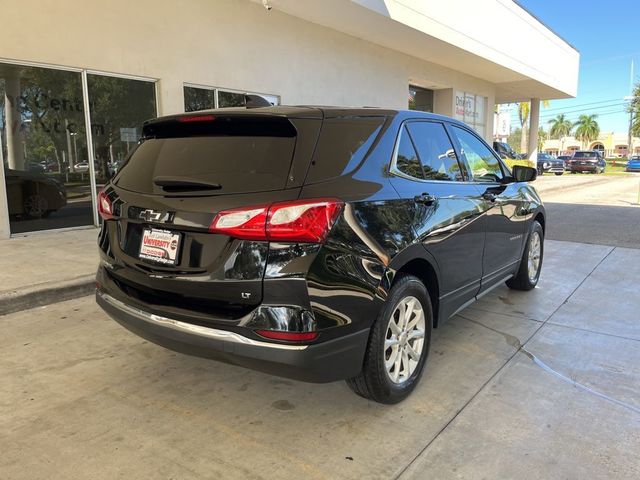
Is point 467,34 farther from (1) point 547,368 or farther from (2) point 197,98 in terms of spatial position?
(1) point 547,368

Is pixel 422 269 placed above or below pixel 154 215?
below

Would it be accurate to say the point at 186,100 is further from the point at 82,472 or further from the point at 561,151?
the point at 561,151

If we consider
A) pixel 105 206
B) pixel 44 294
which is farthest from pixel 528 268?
pixel 44 294

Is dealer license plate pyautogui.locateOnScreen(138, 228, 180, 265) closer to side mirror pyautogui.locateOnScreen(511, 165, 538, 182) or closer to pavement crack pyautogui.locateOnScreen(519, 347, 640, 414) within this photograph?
pavement crack pyautogui.locateOnScreen(519, 347, 640, 414)

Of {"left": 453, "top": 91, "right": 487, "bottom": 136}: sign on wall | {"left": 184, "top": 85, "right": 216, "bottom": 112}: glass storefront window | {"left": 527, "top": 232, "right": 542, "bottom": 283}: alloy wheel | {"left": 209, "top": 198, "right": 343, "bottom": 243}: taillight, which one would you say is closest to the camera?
{"left": 209, "top": 198, "right": 343, "bottom": 243}: taillight

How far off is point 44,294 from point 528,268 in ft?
16.8

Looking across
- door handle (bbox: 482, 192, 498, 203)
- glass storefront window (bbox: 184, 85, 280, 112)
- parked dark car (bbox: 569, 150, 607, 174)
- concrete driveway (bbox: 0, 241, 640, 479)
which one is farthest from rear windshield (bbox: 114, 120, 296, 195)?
parked dark car (bbox: 569, 150, 607, 174)

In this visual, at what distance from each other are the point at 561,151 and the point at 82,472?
12883 cm

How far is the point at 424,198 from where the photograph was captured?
3.29m

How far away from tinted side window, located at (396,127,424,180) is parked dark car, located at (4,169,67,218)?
729 cm

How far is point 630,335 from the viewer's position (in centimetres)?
434

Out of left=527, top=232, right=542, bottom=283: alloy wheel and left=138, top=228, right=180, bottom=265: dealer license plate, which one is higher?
left=138, top=228, right=180, bottom=265: dealer license plate

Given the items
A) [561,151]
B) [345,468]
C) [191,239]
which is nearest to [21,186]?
[191,239]

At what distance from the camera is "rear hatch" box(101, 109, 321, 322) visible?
8.27 feet
